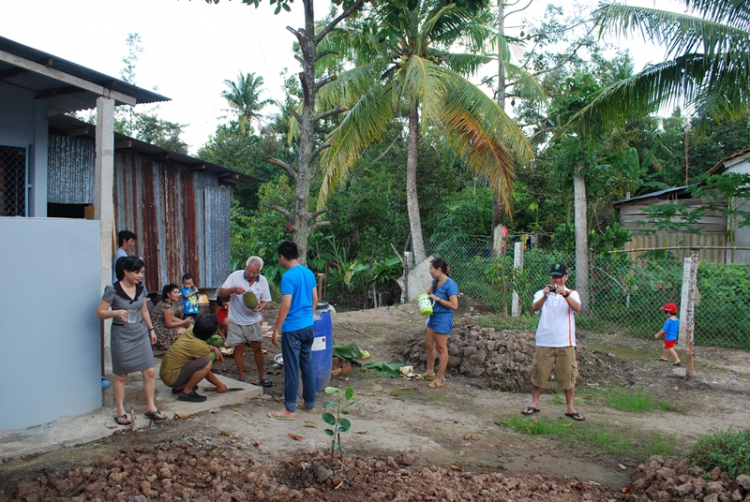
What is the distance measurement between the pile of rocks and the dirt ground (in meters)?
0.22

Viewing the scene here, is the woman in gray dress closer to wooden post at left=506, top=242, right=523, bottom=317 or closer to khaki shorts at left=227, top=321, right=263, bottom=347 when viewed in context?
khaki shorts at left=227, top=321, right=263, bottom=347

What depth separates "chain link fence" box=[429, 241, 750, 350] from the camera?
29.4ft

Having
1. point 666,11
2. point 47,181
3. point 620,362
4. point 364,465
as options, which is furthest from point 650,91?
point 47,181

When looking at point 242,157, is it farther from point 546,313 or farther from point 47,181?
point 546,313

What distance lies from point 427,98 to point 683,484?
32.0 feet

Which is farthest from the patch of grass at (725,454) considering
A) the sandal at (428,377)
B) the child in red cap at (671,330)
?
the child in red cap at (671,330)

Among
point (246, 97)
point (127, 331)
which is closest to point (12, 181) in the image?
point (127, 331)

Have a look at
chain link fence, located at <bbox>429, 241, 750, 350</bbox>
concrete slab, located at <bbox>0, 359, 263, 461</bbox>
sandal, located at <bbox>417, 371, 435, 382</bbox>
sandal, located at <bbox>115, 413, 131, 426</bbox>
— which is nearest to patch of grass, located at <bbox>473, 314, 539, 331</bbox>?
chain link fence, located at <bbox>429, 241, 750, 350</bbox>

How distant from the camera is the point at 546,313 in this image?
5.57 meters

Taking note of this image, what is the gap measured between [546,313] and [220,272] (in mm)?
7449

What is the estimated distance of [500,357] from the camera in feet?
24.1

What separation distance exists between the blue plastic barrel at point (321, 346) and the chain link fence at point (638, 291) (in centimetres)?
541

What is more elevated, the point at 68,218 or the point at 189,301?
the point at 68,218

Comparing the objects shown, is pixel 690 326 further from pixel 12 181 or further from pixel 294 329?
pixel 12 181
